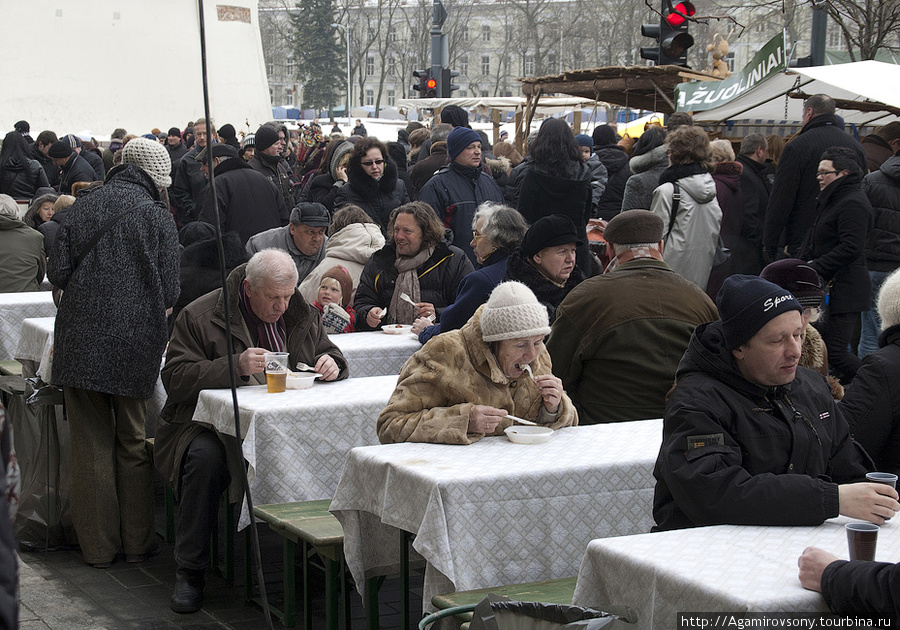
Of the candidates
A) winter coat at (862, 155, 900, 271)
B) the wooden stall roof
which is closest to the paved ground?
winter coat at (862, 155, 900, 271)

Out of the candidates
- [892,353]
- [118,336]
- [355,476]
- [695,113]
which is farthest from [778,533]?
[695,113]

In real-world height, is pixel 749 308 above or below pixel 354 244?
above

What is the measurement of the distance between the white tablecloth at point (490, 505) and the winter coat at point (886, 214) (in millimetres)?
4897

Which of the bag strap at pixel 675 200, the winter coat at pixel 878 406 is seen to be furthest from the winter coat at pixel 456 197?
the winter coat at pixel 878 406

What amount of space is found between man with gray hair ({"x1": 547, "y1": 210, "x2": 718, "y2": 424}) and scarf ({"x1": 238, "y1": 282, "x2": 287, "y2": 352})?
1.38 metres

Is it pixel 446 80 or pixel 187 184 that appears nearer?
pixel 187 184

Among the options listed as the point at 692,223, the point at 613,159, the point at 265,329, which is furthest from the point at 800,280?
the point at 613,159

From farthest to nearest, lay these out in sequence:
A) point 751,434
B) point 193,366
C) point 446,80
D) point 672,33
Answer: point 446,80, point 672,33, point 193,366, point 751,434

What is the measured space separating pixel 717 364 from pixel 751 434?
0.23 meters

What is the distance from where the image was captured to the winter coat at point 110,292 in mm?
5258

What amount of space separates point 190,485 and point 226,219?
171 inches

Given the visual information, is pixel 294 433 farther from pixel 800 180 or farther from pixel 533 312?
pixel 800 180

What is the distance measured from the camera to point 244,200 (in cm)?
895

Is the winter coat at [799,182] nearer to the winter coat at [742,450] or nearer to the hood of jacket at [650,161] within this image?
the hood of jacket at [650,161]
